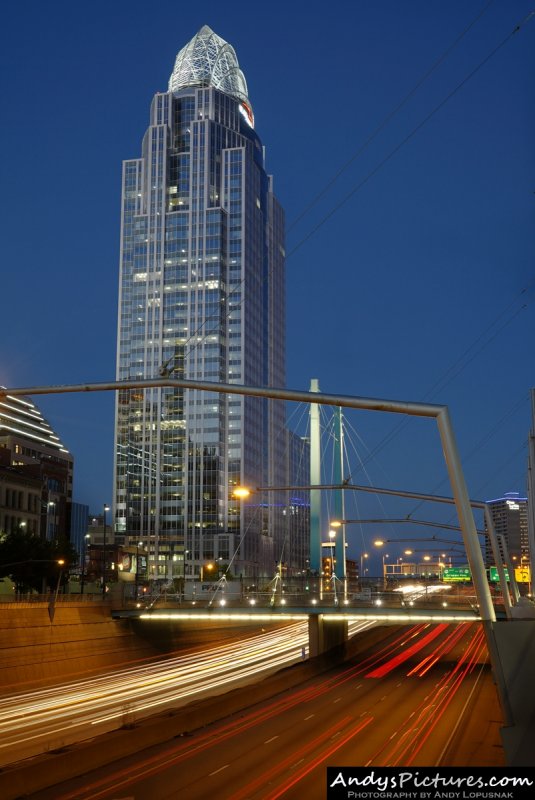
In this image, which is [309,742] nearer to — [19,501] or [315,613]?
[315,613]

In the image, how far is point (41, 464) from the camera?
514 ft

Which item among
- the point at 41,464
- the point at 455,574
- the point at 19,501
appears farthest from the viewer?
the point at 41,464

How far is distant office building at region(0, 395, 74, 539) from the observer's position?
144325 millimetres

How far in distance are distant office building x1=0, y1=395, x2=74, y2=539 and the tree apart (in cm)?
2261

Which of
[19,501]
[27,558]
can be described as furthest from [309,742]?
[19,501]

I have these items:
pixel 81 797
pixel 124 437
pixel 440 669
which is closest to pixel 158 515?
pixel 124 437

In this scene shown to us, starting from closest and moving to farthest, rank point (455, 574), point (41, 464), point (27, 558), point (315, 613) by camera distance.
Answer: point (315, 613), point (27, 558), point (455, 574), point (41, 464)

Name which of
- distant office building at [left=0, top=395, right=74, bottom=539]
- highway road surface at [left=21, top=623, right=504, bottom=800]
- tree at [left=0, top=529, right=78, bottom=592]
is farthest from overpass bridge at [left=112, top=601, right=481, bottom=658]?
distant office building at [left=0, top=395, right=74, bottom=539]

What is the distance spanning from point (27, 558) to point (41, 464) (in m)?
60.8

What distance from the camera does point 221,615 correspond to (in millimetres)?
76188

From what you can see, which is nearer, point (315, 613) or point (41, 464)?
point (315, 613)

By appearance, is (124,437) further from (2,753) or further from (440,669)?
(2,753)

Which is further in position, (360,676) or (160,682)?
(360,676)

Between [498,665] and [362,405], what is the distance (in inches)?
243
